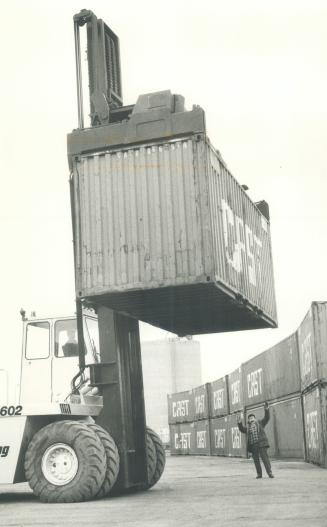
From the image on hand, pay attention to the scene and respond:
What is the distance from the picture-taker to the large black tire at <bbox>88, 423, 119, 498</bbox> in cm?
1196

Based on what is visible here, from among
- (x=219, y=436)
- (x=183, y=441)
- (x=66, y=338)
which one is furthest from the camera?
(x=183, y=441)

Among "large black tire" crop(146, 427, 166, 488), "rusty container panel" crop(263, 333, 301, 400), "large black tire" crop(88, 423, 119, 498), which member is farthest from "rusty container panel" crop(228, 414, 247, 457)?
"large black tire" crop(88, 423, 119, 498)

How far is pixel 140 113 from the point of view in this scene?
12742 mm

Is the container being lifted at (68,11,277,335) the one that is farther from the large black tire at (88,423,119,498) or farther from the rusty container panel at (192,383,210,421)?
the rusty container panel at (192,383,210,421)

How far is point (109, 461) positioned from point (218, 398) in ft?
69.0

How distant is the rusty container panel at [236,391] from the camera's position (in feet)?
95.6

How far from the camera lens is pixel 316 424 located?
19.2 meters

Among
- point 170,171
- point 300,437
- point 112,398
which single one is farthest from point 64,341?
point 300,437

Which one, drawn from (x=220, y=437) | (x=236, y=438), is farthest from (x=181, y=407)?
(x=236, y=438)

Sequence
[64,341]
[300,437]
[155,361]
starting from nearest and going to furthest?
1. [64,341]
2. [300,437]
3. [155,361]

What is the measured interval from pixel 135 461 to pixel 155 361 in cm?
5713

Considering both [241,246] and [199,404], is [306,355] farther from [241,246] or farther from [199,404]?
[199,404]

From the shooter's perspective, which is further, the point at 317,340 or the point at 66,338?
the point at 317,340

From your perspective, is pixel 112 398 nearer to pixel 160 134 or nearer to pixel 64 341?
pixel 64 341
